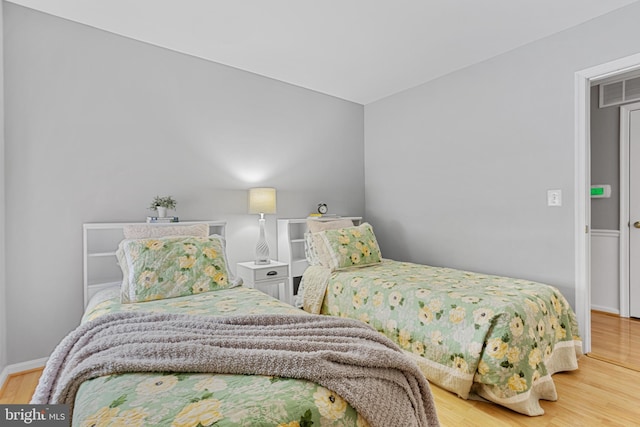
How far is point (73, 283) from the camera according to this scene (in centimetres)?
Answer: 250

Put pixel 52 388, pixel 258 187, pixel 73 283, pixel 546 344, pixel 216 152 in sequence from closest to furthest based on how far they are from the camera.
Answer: pixel 52 388, pixel 546 344, pixel 73 283, pixel 216 152, pixel 258 187

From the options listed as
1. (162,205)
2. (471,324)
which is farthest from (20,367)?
(471,324)

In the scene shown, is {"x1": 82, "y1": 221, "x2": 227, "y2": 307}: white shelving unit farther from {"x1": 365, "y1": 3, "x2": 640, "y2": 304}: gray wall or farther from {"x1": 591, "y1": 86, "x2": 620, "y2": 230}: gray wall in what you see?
{"x1": 591, "y1": 86, "x2": 620, "y2": 230}: gray wall

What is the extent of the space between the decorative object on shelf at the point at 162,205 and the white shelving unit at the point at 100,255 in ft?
0.55

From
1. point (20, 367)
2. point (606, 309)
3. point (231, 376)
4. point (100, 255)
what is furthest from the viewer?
point (606, 309)

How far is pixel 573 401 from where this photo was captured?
193 cm

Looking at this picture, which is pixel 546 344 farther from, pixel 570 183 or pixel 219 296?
pixel 219 296

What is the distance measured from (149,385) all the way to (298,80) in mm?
3270

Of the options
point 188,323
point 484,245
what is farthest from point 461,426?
point 484,245

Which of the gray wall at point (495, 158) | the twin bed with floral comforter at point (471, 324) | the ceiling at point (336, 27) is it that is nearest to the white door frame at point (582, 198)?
the gray wall at point (495, 158)

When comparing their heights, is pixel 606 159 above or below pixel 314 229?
above

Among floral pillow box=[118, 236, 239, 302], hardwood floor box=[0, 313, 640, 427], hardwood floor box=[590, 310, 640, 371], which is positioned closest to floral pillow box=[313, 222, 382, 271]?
floral pillow box=[118, 236, 239, 302]

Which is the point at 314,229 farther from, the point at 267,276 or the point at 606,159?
the point at 606,159

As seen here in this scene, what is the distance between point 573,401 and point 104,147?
12.1ft
